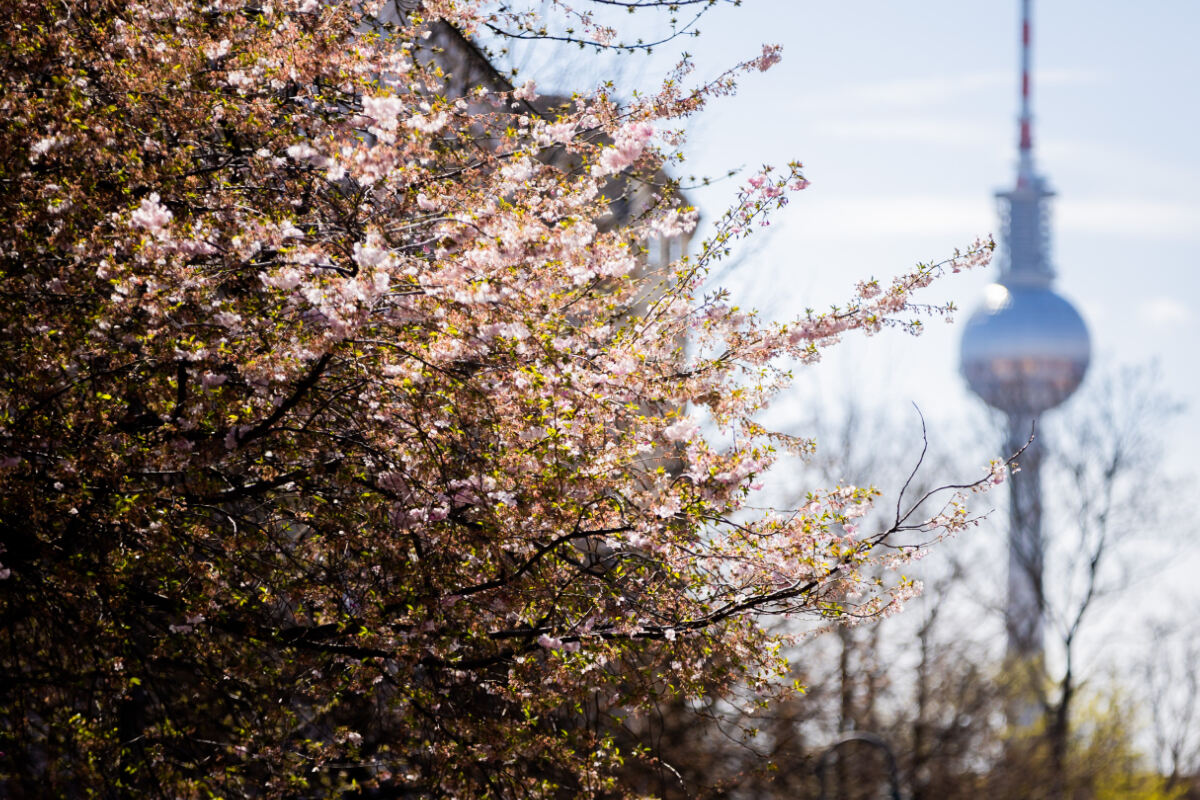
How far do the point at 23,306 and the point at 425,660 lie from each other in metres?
2.92

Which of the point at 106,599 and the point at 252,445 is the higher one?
the point at 252,445

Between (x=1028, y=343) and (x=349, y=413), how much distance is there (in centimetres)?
12375

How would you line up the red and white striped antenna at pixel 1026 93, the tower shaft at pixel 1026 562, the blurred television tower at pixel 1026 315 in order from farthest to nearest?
the blurred television tower at pixel 1026 315 < the red and white striped antenna at pixel 1026 93 < the tower shaft at pixel 1026 562

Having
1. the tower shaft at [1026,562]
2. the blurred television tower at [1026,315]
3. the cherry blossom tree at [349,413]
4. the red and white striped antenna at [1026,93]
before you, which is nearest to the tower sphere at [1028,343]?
the blurred television tower at [1026,315]

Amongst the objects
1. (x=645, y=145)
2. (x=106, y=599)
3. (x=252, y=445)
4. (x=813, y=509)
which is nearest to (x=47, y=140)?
(x=252, y=445)

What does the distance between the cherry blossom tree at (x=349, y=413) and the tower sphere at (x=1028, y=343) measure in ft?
384

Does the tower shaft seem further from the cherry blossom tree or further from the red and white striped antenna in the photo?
the red and white striped antenna

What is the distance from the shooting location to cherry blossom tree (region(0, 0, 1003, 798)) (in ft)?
24.4

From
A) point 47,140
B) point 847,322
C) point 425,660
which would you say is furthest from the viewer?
point 847,322

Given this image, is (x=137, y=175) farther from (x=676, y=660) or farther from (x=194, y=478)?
(x=676, y=660)

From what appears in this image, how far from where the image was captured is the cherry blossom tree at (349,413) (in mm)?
7445

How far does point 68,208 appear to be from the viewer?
7273 mm

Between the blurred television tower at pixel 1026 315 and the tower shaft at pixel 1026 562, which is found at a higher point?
the blurred television tower at pixel 1026 315

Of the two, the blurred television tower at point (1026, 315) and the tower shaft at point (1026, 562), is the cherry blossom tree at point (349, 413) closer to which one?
the tower shaft at point (1026, 562)
